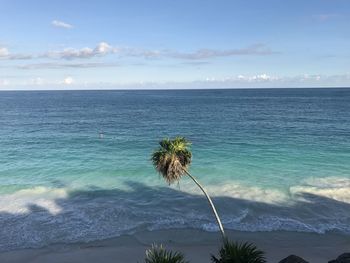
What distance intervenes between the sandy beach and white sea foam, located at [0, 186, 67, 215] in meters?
8.56

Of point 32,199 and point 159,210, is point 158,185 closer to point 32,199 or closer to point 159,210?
point 159,210

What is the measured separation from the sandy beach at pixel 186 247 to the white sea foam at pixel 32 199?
8.56 m

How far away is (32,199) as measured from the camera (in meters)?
43.1

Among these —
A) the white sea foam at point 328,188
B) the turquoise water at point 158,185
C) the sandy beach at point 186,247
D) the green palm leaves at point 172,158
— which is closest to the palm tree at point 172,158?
the green palm leaves at point 172,158

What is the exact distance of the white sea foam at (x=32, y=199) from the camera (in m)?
40.3

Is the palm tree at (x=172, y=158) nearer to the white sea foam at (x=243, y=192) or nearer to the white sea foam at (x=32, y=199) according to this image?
the white sea foam at (x=243, y=192)

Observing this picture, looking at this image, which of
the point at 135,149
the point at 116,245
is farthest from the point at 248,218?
the point at 135,149

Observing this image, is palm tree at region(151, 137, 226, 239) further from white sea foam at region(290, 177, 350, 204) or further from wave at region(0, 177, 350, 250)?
white sea foam at region(290, 177, 350, 204)

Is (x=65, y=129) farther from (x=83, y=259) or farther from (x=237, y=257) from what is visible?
(x=237, y=257)

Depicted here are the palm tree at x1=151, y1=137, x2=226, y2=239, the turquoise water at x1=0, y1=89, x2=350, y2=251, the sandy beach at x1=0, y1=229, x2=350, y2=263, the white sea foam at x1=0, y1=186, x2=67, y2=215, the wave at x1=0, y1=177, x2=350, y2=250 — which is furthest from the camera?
the white sea foam at x1=0, y1=186, x2=67, y2=215

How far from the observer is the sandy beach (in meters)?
30.1

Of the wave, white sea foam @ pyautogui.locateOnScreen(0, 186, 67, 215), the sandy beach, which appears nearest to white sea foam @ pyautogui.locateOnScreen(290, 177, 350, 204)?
the wave

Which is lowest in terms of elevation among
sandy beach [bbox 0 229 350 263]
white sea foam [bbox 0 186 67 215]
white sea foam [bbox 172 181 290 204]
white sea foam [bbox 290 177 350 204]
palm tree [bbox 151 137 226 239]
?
sandy beach [bbox 0 229 350 263]

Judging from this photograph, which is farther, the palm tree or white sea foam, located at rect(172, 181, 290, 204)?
white sea foam, located at rect(172, 181, 290, 204)
